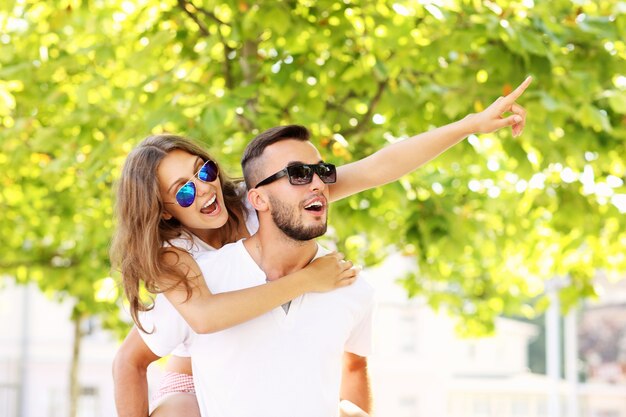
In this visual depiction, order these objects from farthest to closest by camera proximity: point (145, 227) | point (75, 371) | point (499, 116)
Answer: point (75, 371) < point (499, 116) < point (145, 227)

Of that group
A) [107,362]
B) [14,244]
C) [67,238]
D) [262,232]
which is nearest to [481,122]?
[262,232]

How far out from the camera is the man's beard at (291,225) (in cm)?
287

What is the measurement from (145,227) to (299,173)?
0.48m

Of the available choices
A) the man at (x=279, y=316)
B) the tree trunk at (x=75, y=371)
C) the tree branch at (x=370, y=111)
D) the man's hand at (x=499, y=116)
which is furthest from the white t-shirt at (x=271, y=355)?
the tree trunk at (x=75, y=371)

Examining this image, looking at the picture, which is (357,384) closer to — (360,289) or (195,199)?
(360,289)

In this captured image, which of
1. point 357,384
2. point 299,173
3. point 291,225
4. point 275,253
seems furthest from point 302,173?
point 357,384

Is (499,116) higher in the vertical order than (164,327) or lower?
higher

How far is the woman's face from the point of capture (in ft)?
9.91

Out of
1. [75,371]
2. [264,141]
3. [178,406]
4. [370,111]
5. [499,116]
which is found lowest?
[178,406]

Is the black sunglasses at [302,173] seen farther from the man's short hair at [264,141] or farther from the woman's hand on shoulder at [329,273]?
the woman's hand on shoulder at [329,273]

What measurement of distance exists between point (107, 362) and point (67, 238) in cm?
1523

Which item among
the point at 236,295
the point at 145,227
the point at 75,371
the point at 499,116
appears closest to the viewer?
the point at 236,295

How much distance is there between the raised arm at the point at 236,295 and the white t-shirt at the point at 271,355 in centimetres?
5

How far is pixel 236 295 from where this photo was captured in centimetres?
283
